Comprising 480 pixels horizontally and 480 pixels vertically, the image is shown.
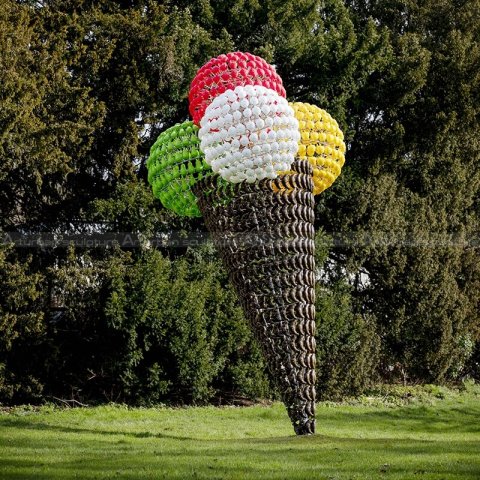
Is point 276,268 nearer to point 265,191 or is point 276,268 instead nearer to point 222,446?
point 265,191

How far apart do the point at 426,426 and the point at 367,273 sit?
3697 millimetres

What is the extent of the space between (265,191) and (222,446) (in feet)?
6.80

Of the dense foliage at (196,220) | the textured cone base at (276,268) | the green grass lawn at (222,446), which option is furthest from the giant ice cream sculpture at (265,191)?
the dense foliage at (196,220)

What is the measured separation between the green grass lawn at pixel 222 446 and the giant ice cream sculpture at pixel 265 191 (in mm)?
833

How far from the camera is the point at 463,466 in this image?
5.72 m

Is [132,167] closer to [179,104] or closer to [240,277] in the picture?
[179,104]

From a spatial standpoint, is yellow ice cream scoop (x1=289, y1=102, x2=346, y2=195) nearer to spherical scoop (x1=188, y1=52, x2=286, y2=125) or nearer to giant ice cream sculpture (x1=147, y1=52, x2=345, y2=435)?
giant ice cream sculpture (x1=147, y1=52, x2=345, y2=435)

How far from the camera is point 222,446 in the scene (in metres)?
6.96

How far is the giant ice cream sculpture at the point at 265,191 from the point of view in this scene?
6750 mm

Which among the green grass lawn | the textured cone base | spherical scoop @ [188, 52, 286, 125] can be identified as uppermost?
spherical scoop @ [188, 52, 286, 125]

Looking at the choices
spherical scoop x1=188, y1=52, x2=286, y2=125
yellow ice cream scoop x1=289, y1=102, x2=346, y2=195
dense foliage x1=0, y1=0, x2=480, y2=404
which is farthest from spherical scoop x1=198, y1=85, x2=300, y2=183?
dense foliage x1=0, y1=0, x2=480, y2=404

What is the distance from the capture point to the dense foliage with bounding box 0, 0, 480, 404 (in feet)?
34.3

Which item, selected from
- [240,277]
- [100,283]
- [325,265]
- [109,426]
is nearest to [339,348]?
[325,265]

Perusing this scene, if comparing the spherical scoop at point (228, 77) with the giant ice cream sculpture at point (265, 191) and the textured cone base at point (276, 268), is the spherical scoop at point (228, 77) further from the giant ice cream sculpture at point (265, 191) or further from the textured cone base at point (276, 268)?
the textured cone base at point (276, 268)
